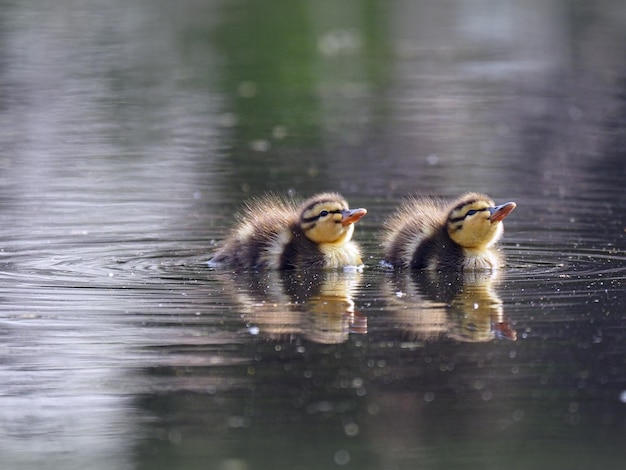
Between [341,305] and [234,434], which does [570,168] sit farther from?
[234,434]

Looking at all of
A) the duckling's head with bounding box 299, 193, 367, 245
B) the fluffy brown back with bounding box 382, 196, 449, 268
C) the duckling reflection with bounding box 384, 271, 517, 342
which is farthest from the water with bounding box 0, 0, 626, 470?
the duckling's head with bounding box 299, 193, 367, 245

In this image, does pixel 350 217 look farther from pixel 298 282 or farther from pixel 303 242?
pixel 298 282

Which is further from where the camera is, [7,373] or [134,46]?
[134,46]

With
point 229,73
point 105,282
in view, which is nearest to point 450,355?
point 105,282

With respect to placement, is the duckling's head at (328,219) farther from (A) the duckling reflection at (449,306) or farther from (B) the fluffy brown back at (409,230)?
(A) the duckling reflection at (449,306)

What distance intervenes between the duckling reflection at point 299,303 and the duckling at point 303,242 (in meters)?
0.13

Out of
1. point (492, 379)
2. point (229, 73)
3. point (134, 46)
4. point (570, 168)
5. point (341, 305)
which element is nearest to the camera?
point (492, 379)

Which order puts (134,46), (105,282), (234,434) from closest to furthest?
(234,434) < (105,282) < (134,46)

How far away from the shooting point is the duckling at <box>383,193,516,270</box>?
351 inches

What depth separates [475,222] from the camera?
8.91 m

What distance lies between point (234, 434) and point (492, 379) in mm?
1336

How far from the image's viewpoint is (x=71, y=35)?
25.2 metres

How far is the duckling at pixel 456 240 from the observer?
8.91 metres

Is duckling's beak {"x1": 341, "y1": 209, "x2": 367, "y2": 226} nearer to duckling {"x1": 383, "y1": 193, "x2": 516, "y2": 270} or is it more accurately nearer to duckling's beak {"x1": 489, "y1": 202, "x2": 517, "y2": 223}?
duckling {"x1": 383, "y1": 193, "x2": 516, "y2": 270}
